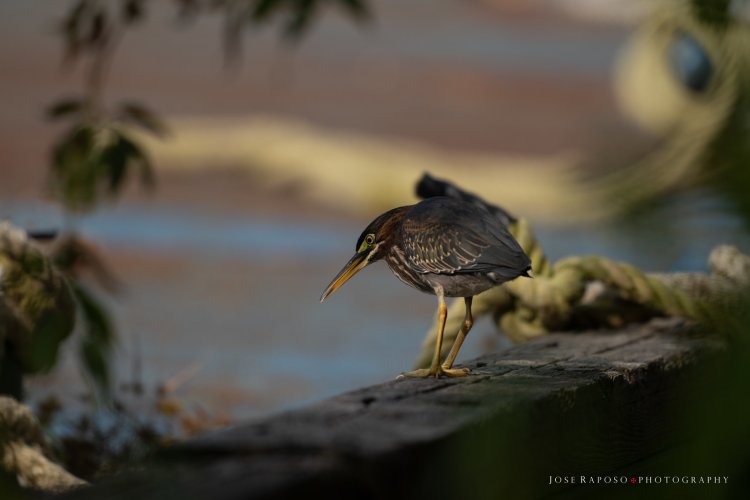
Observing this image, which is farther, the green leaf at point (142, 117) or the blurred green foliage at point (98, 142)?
the green leaf at point (142, 117)

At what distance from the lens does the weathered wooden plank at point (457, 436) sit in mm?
624

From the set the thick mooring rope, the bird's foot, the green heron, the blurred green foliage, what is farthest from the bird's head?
the blurred green foliage

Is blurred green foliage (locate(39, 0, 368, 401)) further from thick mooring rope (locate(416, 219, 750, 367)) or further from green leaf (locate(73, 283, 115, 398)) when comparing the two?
thick mooring rope (locate(416, 219, 750, 367))

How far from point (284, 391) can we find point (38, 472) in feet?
6.93

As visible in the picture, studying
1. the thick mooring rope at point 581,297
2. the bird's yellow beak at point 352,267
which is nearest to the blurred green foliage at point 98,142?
the thick mooring rope at point 581,297

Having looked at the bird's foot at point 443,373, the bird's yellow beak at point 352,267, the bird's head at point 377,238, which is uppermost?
the bird's head at point 377,238

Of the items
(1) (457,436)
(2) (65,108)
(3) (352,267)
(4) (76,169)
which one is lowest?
(1) (457,436)

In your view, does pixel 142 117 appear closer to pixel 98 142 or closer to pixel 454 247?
pixel 98 142

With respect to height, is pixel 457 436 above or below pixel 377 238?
below

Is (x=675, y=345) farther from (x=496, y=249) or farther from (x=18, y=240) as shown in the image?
(x=18, y=240)

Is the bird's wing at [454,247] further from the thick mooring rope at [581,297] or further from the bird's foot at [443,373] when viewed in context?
the thick mooring rope at [581,297]

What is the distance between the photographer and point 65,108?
6.59ft

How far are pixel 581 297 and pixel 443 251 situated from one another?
496 mm

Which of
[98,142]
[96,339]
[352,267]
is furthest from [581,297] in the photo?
[98,142]
